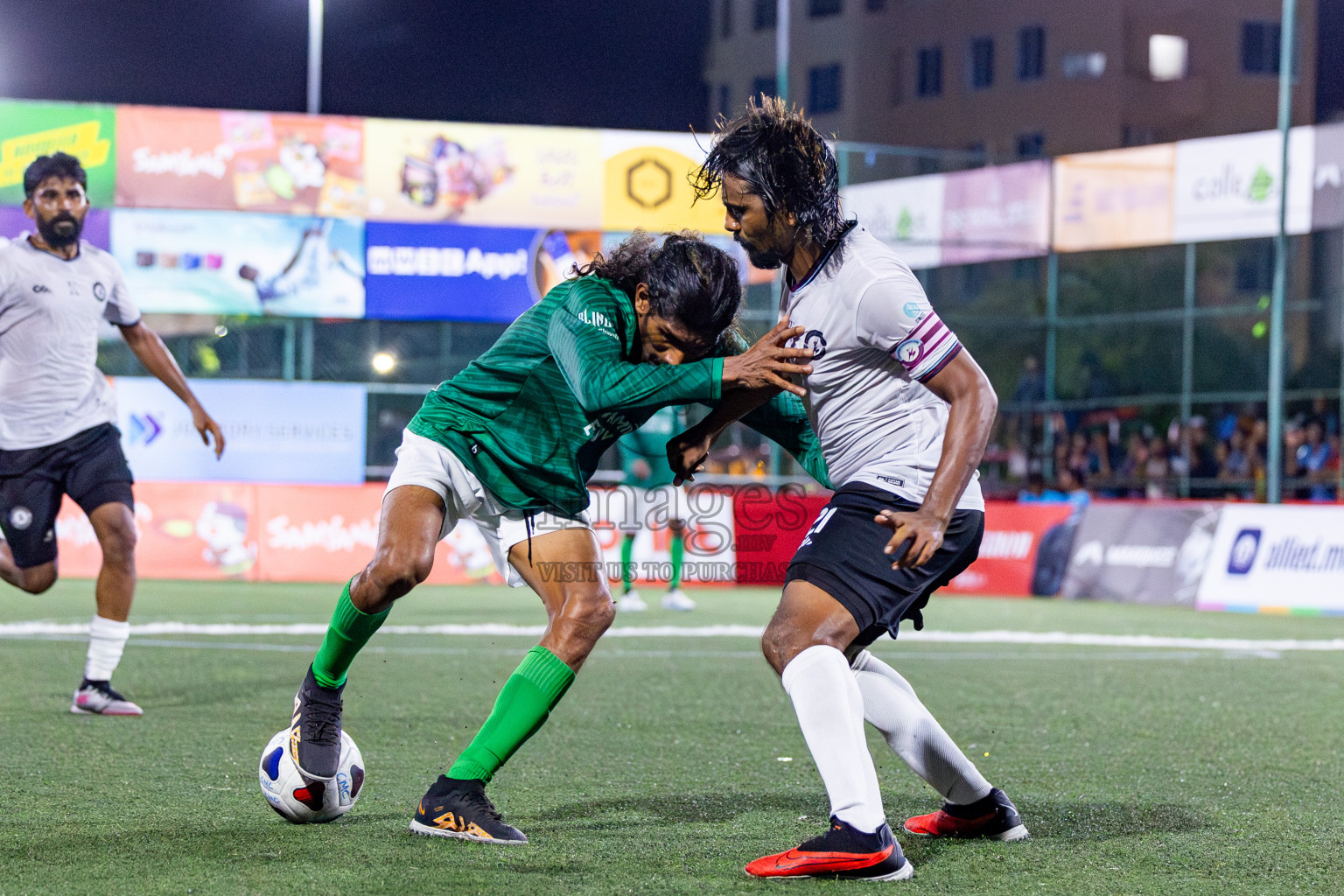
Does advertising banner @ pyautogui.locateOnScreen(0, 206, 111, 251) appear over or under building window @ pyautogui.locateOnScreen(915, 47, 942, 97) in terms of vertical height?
under

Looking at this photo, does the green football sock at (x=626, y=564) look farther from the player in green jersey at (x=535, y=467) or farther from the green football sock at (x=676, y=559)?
the player in green jersey at (x=535, y=467)

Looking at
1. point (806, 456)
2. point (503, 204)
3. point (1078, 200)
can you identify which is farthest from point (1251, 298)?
point (806, 456)

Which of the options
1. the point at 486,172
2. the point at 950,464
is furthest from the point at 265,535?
the point at 950,464

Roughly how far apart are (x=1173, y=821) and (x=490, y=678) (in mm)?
4631

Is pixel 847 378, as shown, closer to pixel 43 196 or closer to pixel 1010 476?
pixel 43 196

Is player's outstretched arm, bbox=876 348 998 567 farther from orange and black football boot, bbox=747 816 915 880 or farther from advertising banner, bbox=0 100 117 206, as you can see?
advertising banner, bbox=0 100 117 206

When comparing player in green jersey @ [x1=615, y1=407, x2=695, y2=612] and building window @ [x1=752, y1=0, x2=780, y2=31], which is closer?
player in green jersey @ [x1=615, y1=407, x2=695, y2=612]

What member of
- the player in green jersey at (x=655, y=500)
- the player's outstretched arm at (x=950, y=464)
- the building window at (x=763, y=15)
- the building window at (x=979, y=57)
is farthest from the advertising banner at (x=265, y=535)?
the building window at (x=763, y=15)

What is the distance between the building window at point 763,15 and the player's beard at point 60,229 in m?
51.4

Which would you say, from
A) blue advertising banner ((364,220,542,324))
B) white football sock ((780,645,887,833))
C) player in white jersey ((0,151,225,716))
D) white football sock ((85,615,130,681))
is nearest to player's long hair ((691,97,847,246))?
white football sock ((780,645,887,833))

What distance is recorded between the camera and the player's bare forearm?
150 inches

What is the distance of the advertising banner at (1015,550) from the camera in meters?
18.1

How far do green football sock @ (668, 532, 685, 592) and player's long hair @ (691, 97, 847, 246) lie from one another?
1080cm

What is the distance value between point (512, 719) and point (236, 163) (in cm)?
2192
